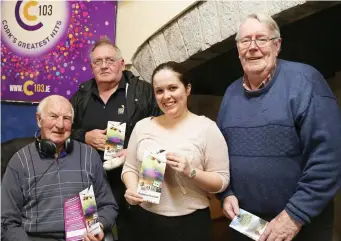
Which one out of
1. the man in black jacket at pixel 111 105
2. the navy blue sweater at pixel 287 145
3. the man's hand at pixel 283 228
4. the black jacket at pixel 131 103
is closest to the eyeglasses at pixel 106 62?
the man in black jacket at pixel 111 105

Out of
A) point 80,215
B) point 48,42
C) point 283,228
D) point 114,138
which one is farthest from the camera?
point 48,42

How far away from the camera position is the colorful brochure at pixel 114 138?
1.82m

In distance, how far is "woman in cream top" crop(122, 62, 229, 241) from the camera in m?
1.51

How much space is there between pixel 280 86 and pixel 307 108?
0.47 feet

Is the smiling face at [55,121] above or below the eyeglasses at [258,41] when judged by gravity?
below

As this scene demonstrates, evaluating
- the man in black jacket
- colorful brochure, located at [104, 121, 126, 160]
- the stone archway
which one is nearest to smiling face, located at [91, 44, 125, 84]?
the man in black jacket

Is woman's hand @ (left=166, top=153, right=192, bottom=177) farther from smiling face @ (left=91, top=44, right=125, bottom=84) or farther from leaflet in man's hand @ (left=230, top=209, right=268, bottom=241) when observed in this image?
smiling face @ (left=91, top=44, right=125, bottom=84)

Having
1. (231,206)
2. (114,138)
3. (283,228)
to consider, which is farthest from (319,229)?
(114,138)

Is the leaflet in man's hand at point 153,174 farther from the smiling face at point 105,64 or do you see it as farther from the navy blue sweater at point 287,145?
the smiling face at point 105,64

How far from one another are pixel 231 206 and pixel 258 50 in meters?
0.64

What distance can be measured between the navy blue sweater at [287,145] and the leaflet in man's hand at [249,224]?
37 mm

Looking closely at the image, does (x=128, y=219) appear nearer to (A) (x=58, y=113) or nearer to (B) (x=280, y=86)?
(A) (x=58, y=113)

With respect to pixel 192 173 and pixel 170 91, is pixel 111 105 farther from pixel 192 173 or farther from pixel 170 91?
pixel 192 173

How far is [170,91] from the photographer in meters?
1.55
